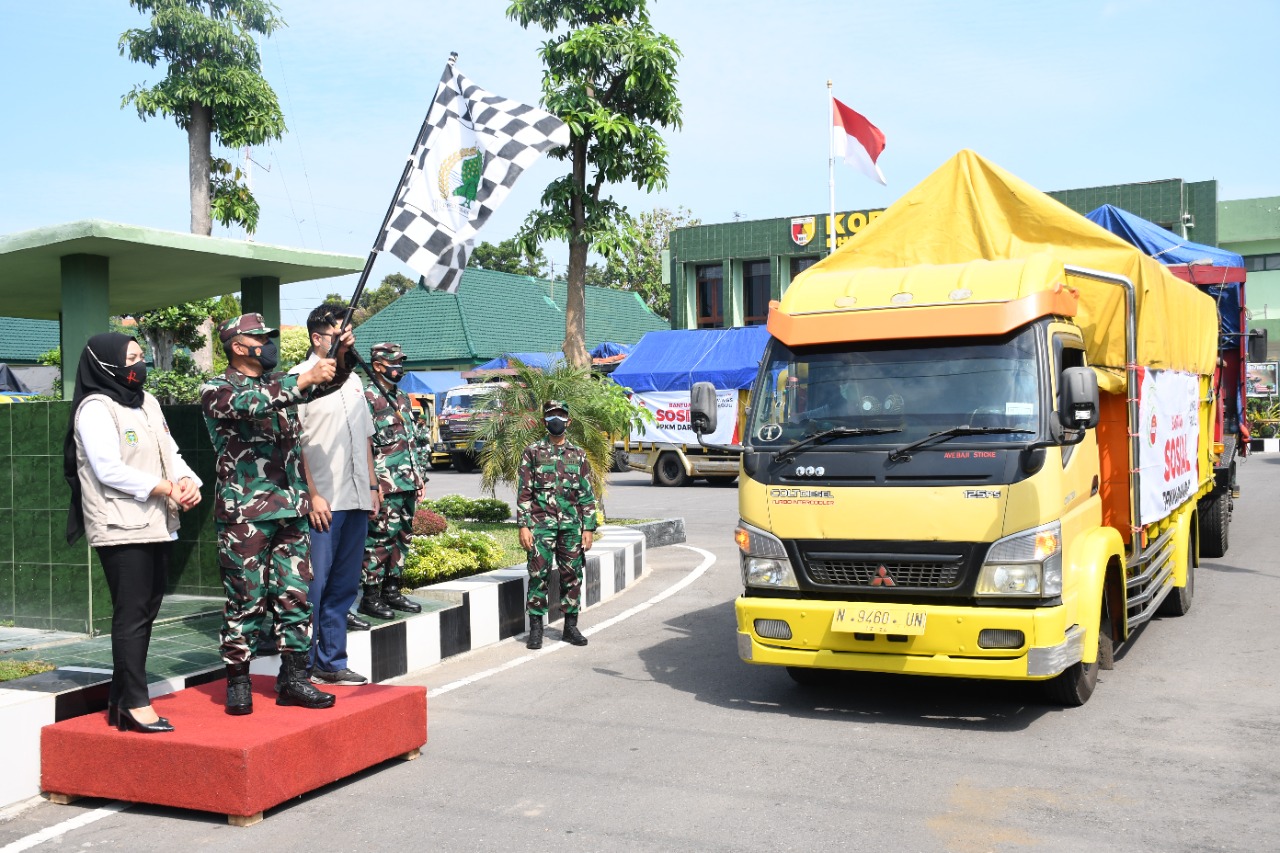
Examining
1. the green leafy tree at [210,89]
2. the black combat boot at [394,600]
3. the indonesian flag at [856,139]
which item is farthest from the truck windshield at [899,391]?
the green leafy tree at [210,89]

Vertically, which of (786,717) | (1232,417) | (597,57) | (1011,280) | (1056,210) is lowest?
(786,717)

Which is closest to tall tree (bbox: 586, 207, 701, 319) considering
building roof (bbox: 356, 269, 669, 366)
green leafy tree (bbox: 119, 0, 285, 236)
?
building roof (bbox: 356, 269, 669, 366)

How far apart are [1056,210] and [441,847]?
19.1 ft

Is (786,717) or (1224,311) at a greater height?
(1224,311)

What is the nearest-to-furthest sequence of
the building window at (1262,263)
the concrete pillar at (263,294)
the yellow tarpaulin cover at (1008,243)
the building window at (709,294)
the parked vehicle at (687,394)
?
the yellow tarpaulin cover at (1008,243) → the concrete pillar at (263,294) → the parked vehicle at (687,394) → the building window at (709,294) → the building window at (1262,263)

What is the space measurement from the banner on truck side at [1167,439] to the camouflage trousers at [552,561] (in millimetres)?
3874

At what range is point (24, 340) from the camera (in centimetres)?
3634

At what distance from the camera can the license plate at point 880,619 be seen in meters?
6.27

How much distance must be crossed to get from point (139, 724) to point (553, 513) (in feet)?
12.8

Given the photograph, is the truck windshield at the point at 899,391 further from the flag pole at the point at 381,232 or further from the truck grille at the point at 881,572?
the flag pole at the point at 381,232

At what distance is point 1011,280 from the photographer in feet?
22.0

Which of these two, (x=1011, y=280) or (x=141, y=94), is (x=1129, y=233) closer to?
(x=1011, y=280)

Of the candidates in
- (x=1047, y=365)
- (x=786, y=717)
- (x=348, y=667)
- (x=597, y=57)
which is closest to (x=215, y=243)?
(x=348, y=667)

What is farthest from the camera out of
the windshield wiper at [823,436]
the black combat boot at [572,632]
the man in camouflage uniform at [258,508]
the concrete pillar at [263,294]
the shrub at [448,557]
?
the concrete pillar at [263,294]
